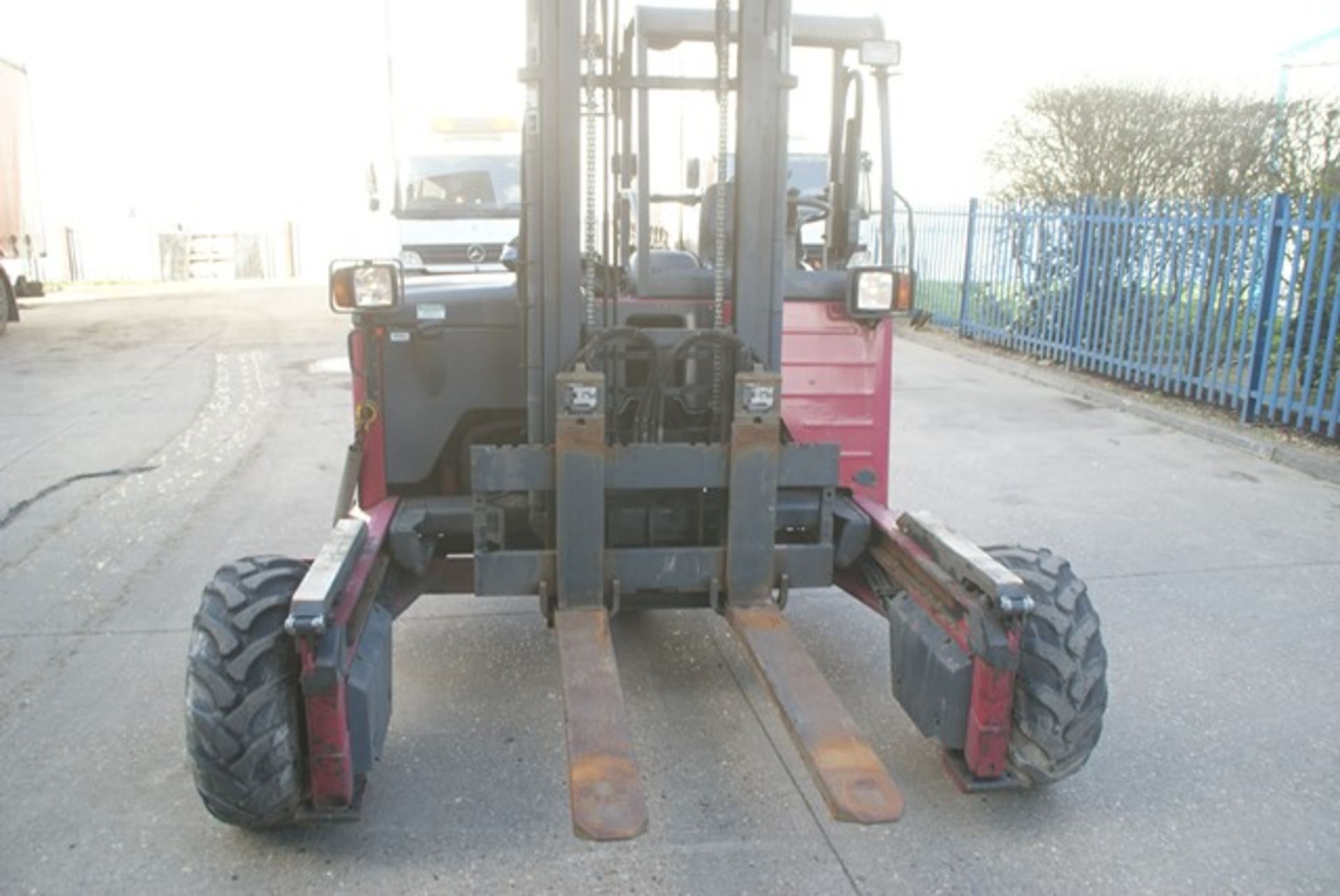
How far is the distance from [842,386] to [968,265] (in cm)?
1201

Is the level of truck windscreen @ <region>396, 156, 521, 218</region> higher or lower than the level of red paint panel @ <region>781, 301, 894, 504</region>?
higher

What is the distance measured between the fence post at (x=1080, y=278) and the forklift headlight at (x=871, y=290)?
909 cm

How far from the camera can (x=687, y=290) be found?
420 centimetres

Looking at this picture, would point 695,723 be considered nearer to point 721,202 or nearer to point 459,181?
point 721,202

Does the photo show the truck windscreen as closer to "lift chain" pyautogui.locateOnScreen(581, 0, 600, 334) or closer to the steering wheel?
the steering wheel

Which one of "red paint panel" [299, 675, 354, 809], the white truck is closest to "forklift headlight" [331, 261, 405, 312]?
"red paint panel" [299, 675, 354, 809]

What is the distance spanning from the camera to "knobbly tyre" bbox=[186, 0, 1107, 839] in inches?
124

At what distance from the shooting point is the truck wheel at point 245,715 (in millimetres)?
3072

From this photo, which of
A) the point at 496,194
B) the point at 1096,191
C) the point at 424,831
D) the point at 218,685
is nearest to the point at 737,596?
the point at 424,831

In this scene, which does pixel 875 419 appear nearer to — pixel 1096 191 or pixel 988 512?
pixel 988 512

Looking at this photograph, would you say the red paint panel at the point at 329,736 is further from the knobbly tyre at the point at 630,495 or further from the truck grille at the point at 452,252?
the truck grille at the point at 452,252

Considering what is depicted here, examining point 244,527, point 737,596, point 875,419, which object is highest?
point 875,419

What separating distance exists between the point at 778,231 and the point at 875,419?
109 cm

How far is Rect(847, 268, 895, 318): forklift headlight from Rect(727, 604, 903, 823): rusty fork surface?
1.21 m
